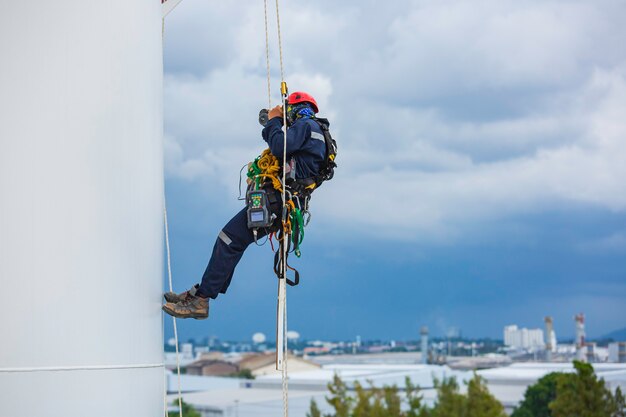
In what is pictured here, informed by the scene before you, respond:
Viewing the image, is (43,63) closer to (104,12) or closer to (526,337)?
(104,12)

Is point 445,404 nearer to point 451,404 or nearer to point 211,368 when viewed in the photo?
point 451,404

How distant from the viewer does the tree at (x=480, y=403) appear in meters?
41.4

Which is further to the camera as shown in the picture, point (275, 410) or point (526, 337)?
point (526, 337)

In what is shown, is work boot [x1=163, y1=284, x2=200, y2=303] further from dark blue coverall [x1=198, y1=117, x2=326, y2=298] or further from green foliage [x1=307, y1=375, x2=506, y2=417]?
green foliage [x1=307, y1=375, x2=506, y2=417]

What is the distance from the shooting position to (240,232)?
20.9 feet

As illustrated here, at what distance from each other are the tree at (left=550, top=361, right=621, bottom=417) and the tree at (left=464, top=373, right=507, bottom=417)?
8.33 ft

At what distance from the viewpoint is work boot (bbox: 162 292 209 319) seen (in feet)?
19.8

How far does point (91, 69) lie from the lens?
5145 millimetres

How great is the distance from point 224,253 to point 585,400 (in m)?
38.1

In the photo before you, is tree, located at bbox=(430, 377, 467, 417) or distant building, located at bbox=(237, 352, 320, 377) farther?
Answer: distant building, located at bbox=(237, 352, 320, 377)

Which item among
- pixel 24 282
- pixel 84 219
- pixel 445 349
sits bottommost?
pixel 445 349

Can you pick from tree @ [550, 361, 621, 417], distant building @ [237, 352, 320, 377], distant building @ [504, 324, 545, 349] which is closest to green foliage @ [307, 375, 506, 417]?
tree @ [550, 361, 621, 417]

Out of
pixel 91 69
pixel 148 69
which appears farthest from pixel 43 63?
pixel 148 69

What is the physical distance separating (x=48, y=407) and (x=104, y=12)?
222cm
